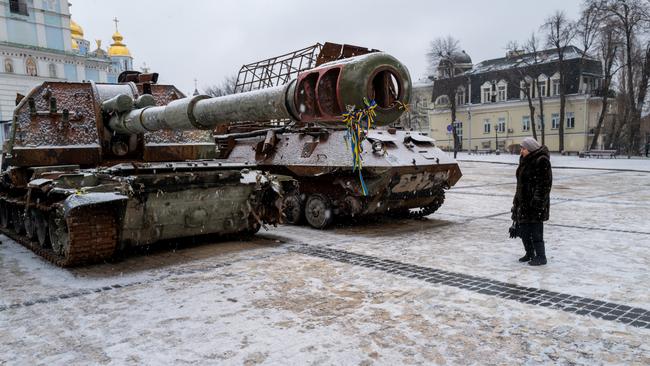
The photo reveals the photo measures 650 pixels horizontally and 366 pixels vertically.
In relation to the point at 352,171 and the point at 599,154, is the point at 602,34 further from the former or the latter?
the point at 352,171

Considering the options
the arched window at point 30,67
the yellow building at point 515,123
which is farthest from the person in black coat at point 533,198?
the arched window at point 30,67

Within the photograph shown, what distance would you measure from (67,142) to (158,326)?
4117 millimetres

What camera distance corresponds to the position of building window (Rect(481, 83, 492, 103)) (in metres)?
50.1

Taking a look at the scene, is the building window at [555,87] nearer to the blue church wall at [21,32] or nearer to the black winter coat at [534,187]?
the blue church wall at [21,32]

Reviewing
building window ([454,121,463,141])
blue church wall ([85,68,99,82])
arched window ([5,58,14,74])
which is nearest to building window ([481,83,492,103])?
building window ([454,121,463,141])

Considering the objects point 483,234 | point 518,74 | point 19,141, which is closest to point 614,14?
point 518,74

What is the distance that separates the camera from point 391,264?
657 cm

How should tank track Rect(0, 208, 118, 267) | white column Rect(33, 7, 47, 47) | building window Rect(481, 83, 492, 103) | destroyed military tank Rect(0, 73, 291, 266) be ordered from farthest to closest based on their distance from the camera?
building window Rect(481, 83, 492, 103) → white column Rect(33, 7, 47, 47) → destroyed military tank Rect(0, 73, 291, 266) → tank track Rect(0, 208, 118, 267)

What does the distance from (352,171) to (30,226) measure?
4.78 meters

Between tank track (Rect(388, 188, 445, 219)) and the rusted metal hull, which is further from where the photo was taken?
tank track (Rect(388, 188, 445, 219))

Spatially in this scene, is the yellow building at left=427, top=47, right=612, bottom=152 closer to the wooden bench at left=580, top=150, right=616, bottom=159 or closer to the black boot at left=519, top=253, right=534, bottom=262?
the wooden bench at left=580, top=150, right=616, bottom=159

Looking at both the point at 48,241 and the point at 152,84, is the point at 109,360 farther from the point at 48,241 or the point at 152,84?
Answer: the point at 152,84

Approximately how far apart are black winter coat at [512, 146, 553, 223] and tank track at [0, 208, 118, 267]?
485cm

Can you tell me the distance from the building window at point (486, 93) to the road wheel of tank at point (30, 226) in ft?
155
